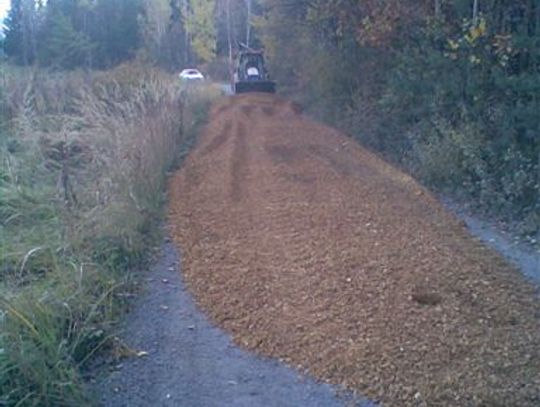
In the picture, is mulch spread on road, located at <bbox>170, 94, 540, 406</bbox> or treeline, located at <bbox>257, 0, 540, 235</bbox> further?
treeline, located at <bbox>257, 0, 540, 235</bbox>

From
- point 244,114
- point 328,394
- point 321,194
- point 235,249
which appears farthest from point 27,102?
point 244,114

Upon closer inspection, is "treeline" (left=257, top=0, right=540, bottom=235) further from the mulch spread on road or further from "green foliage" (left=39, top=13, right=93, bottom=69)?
"green foliage" (left=39, top=13, right=93, bottom=69)

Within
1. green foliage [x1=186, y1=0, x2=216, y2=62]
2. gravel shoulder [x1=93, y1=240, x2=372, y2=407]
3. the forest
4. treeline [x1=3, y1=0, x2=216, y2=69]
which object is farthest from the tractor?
gravel shoulder [x1=93, y1=240, x2=372, y2=407]

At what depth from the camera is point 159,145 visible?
37.5 feet

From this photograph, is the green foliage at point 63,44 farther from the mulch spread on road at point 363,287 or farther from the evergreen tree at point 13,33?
the mulch spread on road at point 363,287

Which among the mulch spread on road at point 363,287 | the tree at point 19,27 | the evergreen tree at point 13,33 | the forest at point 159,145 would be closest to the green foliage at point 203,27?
the tree at point 19,27

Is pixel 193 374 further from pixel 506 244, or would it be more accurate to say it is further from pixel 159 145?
pixel 159 145

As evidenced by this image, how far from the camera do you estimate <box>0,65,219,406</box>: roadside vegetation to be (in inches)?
165

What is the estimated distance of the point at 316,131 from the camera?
17.8 metres

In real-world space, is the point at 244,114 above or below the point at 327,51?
below

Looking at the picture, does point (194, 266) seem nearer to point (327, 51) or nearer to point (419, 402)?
point (419, 402)

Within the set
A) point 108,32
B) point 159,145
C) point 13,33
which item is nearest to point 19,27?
point 13,33

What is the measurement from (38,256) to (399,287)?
10.7 feet

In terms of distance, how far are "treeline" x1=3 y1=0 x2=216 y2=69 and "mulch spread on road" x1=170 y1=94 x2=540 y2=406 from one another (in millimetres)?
24328
